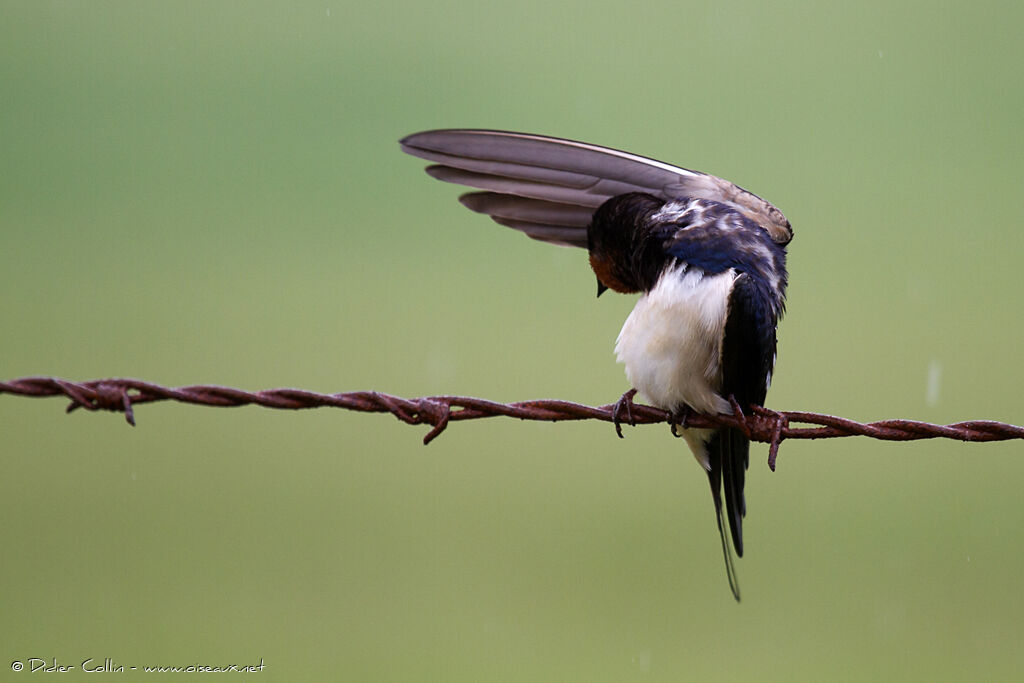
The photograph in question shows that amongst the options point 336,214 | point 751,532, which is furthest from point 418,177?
point 751,532

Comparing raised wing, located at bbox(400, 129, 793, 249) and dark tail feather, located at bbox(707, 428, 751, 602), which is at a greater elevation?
raised wing, located at bbox(400, 129, 793, 249)

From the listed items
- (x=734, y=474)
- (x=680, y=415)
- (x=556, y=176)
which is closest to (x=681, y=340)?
(x=680, y=415)

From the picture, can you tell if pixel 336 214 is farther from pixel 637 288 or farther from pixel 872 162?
pixel 637 288

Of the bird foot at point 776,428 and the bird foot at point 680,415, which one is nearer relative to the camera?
the bird foot at point 776,428

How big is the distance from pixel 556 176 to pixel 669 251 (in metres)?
0.58

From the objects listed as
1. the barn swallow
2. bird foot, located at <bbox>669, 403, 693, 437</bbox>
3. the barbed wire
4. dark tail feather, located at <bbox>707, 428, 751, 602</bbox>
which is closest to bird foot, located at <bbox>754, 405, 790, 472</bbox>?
the barbed wire

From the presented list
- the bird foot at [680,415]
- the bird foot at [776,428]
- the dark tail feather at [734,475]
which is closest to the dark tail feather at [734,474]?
the dark tail feather at [734,475]

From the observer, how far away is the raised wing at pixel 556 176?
9.45 feet

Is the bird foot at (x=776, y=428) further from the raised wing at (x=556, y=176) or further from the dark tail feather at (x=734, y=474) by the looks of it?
the raised wing at (x=556, y=176)

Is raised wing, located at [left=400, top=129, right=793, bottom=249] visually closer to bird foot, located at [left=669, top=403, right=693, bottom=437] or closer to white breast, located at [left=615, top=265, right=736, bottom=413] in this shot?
white breast, located at [left=615, top=265, right=736, bottom=413]

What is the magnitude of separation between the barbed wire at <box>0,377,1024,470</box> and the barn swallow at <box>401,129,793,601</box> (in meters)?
0.37

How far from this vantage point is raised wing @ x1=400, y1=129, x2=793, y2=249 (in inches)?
113

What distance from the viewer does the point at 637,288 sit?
9.59ft

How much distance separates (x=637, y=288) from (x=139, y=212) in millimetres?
7663
